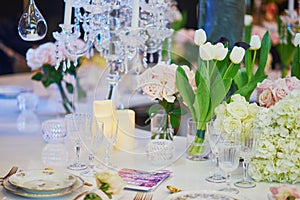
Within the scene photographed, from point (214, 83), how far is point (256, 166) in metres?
0.31

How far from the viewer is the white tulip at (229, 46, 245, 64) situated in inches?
69.4

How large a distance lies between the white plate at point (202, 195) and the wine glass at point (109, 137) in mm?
349

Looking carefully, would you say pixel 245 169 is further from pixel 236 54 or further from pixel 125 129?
pixel 125 129

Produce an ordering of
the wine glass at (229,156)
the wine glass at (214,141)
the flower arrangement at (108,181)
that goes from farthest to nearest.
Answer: the wine glass at (214,141) < the wine glass at (229,156) < the flower arrangement at (108,181)

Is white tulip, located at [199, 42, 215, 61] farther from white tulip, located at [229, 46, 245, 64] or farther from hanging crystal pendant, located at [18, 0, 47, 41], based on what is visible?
hanging crystal pendant, located at [18, 0, 47, 41]

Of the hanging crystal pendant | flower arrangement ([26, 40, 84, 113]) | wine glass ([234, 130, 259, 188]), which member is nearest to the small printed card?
wine glass ([234, 130, 259, 188])

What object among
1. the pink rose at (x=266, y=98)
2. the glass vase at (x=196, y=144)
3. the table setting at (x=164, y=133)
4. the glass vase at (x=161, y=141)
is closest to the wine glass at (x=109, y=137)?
the table setting at (x=164, y=133)

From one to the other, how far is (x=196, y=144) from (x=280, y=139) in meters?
0.33

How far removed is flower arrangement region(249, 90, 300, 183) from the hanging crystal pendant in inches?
28.0

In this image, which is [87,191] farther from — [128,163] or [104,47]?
[104,47]

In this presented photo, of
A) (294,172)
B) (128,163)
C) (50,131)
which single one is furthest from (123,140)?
(294,172)

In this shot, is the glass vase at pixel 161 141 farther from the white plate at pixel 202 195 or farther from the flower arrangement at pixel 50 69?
the flower arrangement at pixel 50 69

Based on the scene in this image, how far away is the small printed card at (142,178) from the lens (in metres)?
1.54

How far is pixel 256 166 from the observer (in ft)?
5.34
